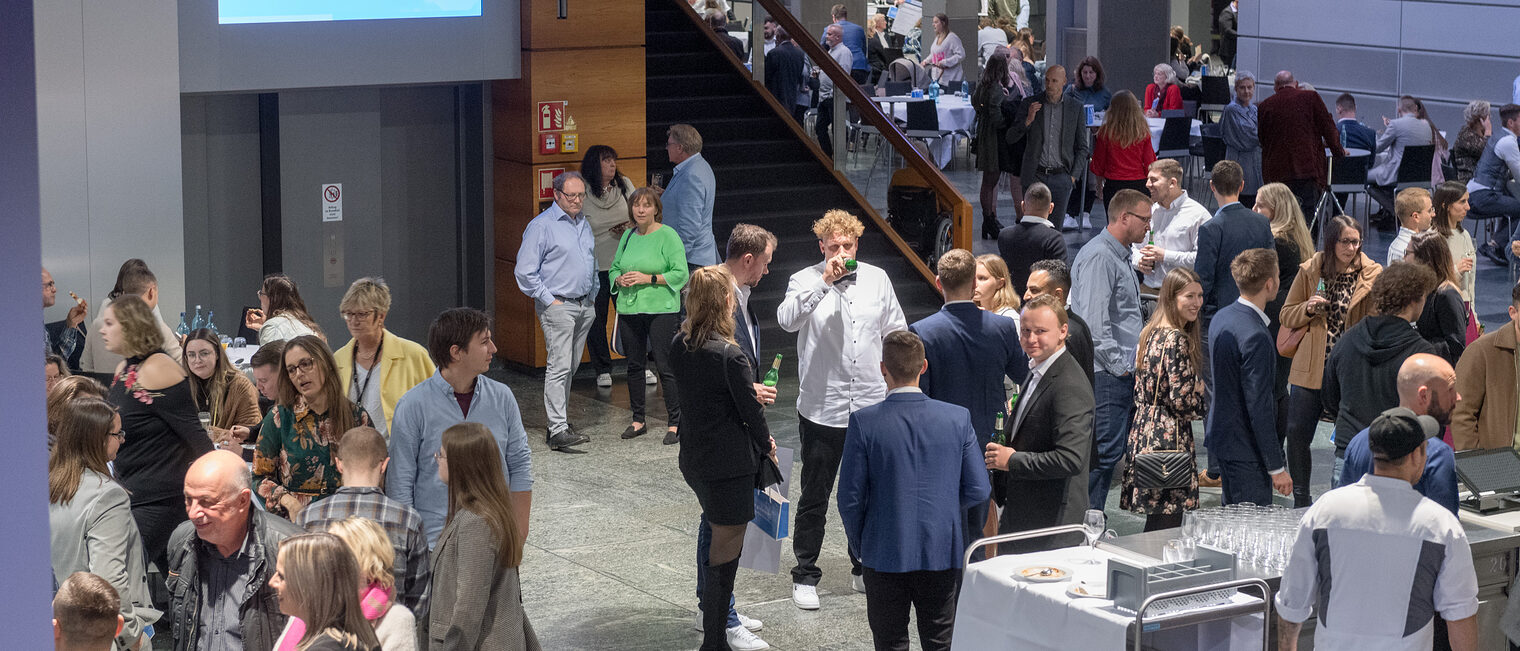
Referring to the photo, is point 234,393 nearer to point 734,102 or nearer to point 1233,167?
point 1233,167

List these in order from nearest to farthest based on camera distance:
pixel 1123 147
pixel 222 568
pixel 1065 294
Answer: pixel 222 568
pixel 1065 294
pixel 1123 147

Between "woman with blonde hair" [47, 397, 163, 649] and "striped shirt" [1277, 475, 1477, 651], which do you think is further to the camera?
"woman with blonde hair" [47, 397, 163, 649]

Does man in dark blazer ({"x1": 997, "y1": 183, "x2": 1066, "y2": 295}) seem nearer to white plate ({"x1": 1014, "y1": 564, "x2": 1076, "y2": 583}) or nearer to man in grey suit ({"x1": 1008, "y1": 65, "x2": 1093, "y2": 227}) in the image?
white plate ({"x1": 1014, "y1": 564, "x2": 1076, "y2": 583})

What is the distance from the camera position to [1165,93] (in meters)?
19.4

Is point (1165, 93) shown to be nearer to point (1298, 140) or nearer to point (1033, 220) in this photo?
point (1298, 140)

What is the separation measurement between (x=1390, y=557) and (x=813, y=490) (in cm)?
272

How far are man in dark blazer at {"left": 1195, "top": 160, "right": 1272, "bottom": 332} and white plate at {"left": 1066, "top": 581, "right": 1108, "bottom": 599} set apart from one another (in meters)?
4.15

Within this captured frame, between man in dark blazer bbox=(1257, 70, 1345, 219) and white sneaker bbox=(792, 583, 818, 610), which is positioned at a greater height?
man in dark blazer bbox=(1257, 70, 1345, 219)

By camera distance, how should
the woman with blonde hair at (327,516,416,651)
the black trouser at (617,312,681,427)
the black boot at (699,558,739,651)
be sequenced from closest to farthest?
the woman with blonde hair at (327,516,416,651) → the black boot at (699,558,739,651) → the black trouser at (617,312,681,427)

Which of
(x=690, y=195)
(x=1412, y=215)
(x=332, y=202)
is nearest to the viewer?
(x=1412, y=215)

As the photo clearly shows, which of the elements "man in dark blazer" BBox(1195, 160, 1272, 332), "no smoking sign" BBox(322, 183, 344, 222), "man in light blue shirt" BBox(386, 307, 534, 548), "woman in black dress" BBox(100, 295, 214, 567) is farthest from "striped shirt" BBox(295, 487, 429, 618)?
"no smoking sign" BBox(322, 183, 344, 222)

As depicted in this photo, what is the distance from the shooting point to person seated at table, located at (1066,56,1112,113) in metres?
16.9

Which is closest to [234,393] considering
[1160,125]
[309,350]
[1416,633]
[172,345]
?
[172,345]

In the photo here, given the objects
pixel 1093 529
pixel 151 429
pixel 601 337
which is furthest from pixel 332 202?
pixel 1093 529
